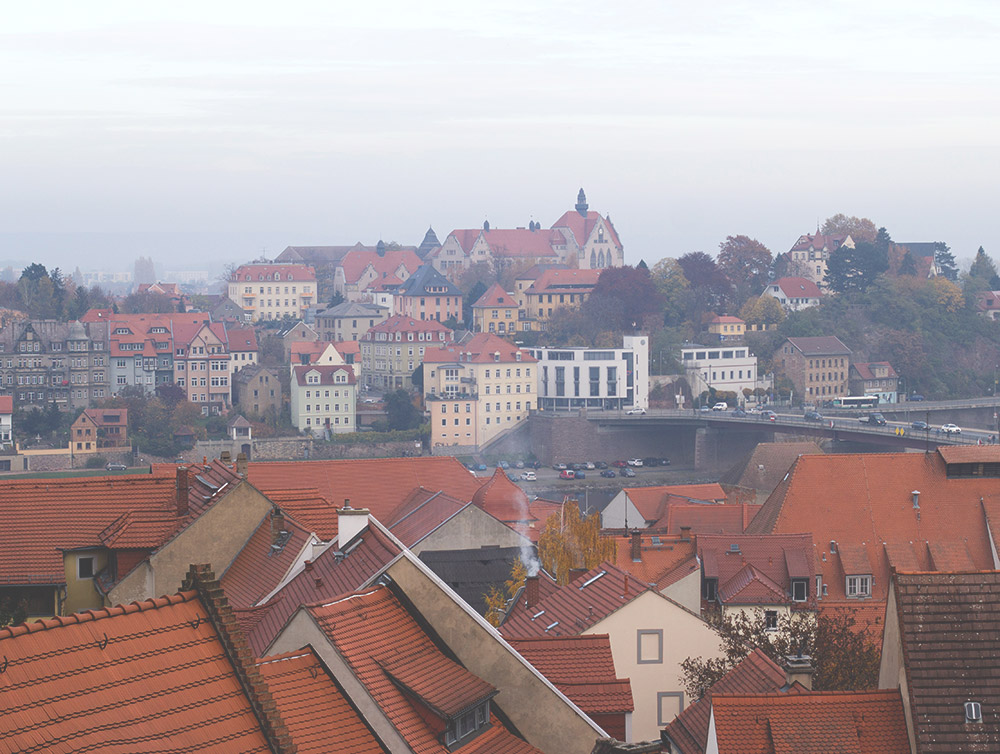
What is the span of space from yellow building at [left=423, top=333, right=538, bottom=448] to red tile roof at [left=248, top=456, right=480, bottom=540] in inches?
2583

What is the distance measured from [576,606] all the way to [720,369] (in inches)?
3979

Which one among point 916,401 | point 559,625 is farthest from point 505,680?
point 916,401

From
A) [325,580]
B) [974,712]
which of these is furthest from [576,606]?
[974,712]

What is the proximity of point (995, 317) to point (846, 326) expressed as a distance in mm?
23803

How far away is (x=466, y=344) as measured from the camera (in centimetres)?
11975

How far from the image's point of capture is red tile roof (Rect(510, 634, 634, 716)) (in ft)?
45.7

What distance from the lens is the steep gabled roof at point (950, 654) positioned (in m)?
10.5

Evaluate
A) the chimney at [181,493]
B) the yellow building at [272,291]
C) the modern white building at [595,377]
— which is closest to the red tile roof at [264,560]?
the chimney at [181,493]

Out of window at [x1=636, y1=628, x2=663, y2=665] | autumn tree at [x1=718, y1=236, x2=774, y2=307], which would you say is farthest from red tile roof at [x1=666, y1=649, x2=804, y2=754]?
autumn tree at [x1=718, y1=236, x2=774, y2=307]

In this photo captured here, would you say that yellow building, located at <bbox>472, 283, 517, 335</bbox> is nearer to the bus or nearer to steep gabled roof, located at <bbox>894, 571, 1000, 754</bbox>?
the bus

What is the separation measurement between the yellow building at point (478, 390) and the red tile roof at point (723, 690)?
9104 centimetres

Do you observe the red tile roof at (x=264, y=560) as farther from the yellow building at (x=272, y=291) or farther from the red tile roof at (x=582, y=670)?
the yellow building at (x=272, y=291)

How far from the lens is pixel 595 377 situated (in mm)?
112875

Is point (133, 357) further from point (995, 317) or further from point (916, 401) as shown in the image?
point (995, 317)
